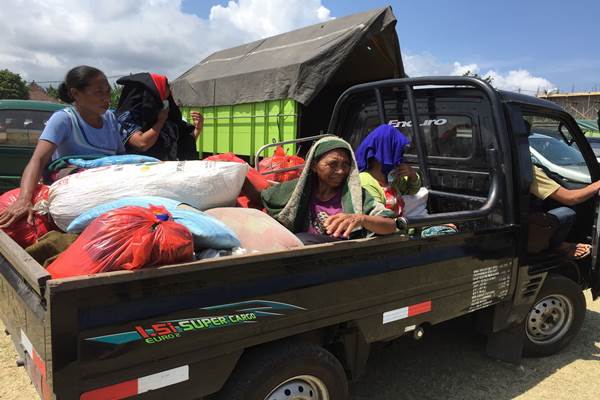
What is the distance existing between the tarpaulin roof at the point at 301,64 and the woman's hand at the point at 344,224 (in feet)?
18.0

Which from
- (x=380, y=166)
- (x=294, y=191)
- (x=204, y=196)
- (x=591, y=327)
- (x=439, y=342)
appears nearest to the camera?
(x=204, y=196)

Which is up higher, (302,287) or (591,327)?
(302,287)

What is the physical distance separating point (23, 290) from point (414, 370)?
8.49ft

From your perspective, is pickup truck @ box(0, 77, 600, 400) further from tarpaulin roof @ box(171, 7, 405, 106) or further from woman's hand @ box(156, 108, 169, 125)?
tarpaulin roof @ box(171, 7, 405, 106)

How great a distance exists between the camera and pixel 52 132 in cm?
264

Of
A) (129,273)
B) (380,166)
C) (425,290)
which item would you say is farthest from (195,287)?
(380,166)

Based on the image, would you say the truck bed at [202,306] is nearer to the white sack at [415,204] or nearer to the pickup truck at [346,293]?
the pickup truck at [346,293]

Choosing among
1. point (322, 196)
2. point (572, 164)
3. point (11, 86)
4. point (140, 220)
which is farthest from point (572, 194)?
point (11, 86)

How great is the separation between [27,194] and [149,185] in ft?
1.99

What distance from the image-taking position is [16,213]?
83.4 inches

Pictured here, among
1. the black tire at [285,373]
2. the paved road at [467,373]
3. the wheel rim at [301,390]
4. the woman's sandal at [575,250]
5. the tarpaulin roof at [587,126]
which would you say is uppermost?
the tarpaulin roof at [587,126]

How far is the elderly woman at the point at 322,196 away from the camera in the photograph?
2.39 m

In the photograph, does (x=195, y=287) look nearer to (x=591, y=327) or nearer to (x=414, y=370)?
(x=414, y=370)

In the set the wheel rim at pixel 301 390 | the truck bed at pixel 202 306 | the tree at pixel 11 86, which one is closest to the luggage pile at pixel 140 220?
the truck bed at pixel 202 306
